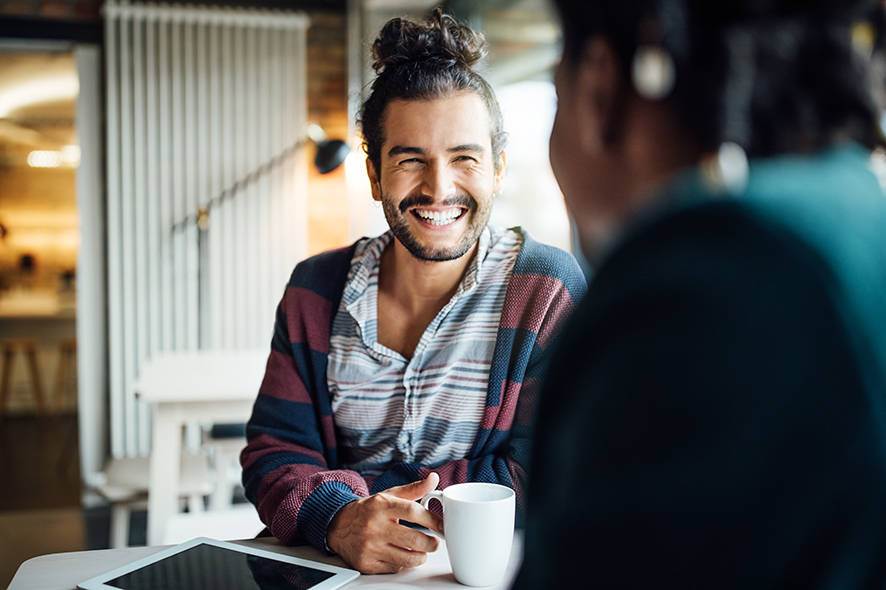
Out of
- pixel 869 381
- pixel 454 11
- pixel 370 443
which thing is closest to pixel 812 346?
pixel 869 381

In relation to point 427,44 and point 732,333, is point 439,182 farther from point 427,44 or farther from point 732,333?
point 732,333

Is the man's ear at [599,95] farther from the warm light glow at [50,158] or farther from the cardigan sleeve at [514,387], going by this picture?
the warm light glow at [50,158]

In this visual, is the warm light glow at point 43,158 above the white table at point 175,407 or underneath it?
above

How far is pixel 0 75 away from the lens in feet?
18.6

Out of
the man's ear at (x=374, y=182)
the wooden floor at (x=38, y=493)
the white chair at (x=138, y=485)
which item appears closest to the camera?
the man's ear at (x=374, y=182)

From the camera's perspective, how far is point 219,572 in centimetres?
91

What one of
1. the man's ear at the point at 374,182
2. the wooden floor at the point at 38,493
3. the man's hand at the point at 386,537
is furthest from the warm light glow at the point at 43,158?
the man's hand at the point at 386,537

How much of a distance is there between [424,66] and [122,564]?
88cm

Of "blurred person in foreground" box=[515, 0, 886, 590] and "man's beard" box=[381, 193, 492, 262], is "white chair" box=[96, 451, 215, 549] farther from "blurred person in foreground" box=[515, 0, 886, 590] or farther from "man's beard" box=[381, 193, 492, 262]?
"blurred person in foreground" box=[515, 0, 886, 590]

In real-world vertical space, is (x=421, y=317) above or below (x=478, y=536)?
above

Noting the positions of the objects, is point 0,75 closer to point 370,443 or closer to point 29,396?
point 29,396

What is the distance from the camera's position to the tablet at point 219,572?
88 cm

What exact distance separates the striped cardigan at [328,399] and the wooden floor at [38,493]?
1882 millimetres

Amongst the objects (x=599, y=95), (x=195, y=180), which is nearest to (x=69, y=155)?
(x=195, y=180)
